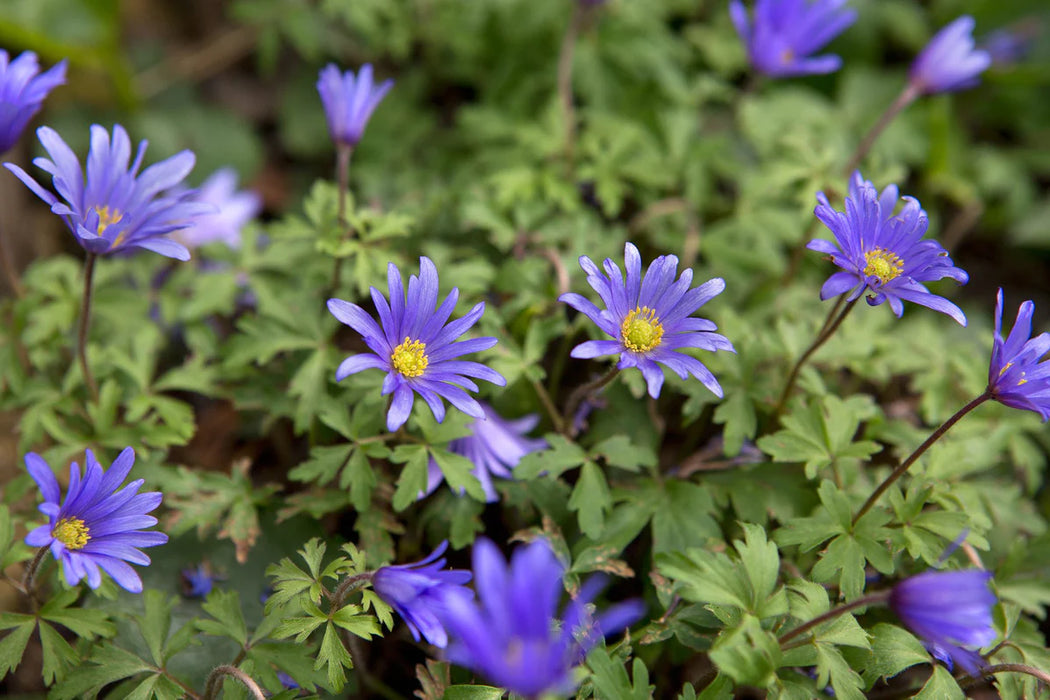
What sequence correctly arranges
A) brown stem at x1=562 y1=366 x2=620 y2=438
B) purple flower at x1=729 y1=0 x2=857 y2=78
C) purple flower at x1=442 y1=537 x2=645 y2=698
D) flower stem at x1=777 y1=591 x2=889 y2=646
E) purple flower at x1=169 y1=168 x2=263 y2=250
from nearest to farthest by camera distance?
purple flower at x1=442 y1=537 x2=645 y2=698 < flower stem at x1=777 y1=591 x2=889 y2=646 < brown stem at x1=562 y1=366 x2=620 y2=438 < purple flower at x1=729 y1=0 x2=857 y2=78 < purple flower at x1=169 y1=168 x2=263 y2=250

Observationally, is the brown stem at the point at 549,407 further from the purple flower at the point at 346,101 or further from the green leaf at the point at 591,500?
the purple flower at the point at 346,101

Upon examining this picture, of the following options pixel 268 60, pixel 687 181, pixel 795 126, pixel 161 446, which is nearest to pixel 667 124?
pixel 687 181

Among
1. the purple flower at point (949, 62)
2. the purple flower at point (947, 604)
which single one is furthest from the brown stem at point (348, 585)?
the purple flower at point (949, 62)

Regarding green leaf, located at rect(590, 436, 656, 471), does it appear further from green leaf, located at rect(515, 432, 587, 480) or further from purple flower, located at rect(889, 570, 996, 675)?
purple flower, located at rect(889, 570, 996, 675)

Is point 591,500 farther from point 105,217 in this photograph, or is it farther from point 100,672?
point 105,217

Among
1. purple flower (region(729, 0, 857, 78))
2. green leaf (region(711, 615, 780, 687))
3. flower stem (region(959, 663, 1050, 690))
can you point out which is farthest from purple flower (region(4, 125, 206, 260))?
flower stem (region(959, 663, 1050, 690))

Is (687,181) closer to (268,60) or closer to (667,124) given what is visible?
(667,124)
